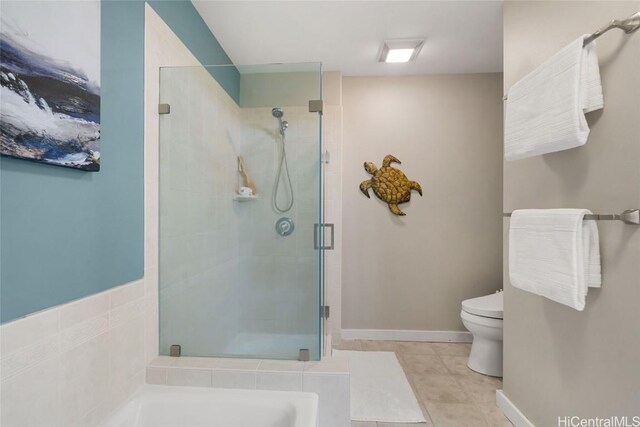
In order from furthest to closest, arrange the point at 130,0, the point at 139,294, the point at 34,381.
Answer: the point at 139,294
the point at 130,0
the point at 34,381

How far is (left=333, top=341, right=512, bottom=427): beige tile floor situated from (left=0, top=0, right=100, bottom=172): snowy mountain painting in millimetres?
1870

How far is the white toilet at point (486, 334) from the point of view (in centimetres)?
232

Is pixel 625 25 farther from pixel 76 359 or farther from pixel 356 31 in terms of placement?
pixel 76 359

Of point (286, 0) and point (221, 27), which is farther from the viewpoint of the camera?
point (221, 27)

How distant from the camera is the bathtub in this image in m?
1.38

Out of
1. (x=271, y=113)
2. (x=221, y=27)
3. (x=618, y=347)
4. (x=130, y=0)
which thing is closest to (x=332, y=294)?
(x=271, y=113)

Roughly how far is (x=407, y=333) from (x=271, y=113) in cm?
240

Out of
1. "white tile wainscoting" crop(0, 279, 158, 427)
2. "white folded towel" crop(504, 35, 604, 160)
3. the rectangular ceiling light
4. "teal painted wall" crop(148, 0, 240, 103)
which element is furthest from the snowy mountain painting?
the rectangular ceiling light

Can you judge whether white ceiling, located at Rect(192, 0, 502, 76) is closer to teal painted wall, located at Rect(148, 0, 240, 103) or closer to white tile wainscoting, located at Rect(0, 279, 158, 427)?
teal painted wall, located at Rect(148, 0, 240, 103)

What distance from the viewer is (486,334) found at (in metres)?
2.36

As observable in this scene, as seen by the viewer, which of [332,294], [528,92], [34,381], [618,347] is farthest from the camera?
[332,294]

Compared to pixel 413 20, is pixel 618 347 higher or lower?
lower

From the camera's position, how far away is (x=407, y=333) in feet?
10.2

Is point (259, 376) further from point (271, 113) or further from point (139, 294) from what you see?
point (271, 113)
